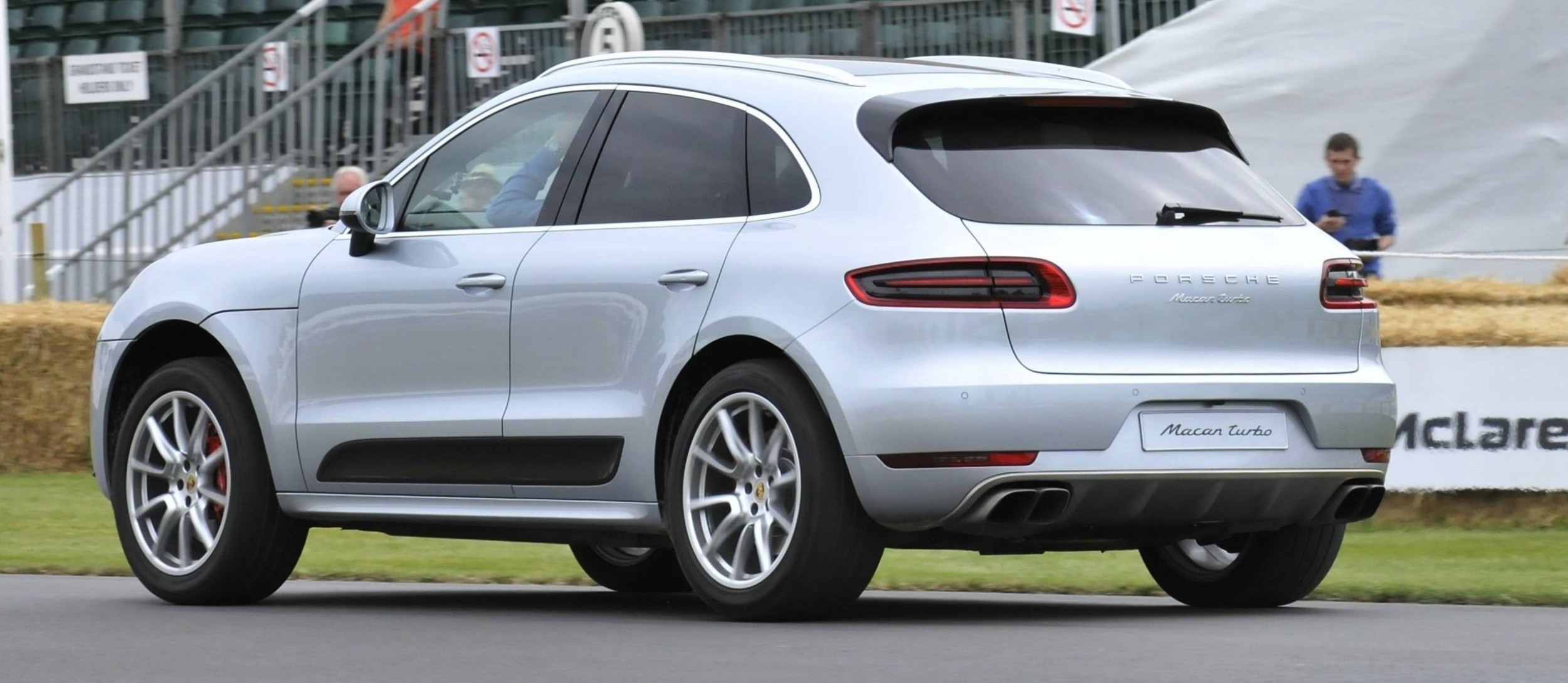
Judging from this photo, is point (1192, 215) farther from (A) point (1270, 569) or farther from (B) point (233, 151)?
(B) point (233, 151)

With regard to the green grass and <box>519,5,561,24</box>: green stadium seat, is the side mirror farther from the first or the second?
<box>519,5,561,24</box>: green stadium seat

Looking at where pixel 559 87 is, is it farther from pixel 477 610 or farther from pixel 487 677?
pixel 487 677

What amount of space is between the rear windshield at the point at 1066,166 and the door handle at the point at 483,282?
1363mm

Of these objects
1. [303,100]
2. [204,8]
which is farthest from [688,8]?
[204,8]

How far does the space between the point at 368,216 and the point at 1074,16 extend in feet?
36.6

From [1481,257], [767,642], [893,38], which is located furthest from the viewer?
[893,38]

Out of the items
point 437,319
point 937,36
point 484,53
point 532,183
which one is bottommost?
point 437,319

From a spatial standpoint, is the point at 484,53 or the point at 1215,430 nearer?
the point at 1215,430

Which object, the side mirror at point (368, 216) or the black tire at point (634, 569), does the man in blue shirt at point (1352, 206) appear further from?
the side mirror at point (368, 216)

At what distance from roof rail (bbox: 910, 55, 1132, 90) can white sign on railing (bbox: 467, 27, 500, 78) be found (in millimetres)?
14265

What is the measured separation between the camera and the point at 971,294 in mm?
7082

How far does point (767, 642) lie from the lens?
23.0 ft

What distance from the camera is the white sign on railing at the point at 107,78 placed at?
23.1m

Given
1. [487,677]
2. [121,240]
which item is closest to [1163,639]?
[487,677]
